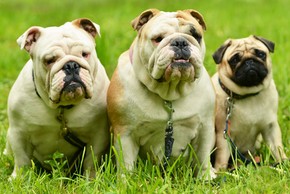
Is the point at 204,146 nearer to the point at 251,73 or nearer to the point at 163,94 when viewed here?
the point at 163,94

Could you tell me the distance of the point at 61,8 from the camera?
1358 cm

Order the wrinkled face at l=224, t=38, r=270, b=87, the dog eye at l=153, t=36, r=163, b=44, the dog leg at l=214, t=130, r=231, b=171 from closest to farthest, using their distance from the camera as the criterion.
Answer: the dog eye at l=153, t=36, r=163, b=44, the dog leg at l=214, t=130, r=231, b=171, the wrinkled face at l=224, t=38, r=270, b=87

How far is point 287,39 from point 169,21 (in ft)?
16.4

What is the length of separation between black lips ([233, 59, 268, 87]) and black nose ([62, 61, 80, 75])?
1549 millimetres

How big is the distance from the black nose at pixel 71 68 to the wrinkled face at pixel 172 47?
452 mm

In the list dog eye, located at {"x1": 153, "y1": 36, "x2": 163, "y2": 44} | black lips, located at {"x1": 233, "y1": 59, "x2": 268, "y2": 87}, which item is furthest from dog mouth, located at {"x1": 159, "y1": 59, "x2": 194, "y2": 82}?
black lips, located at {"x1": 233, "y1": 59, "x2": 268, "y2": 87}

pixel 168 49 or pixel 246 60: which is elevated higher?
pixel 168 49

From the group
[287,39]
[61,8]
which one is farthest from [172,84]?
[61,8]

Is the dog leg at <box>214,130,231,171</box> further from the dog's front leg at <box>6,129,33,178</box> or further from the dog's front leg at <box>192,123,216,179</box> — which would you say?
the dog's front leg at <box>6,129,33,178</box>

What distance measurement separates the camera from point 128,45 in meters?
8.84

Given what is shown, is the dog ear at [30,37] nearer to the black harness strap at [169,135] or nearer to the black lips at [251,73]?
the black harness strap at [169,135]

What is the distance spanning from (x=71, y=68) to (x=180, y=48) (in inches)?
28.5

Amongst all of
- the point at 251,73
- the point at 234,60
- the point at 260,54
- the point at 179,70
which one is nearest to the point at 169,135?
the point at 179,70

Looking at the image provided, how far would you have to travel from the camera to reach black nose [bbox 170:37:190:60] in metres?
4.29
